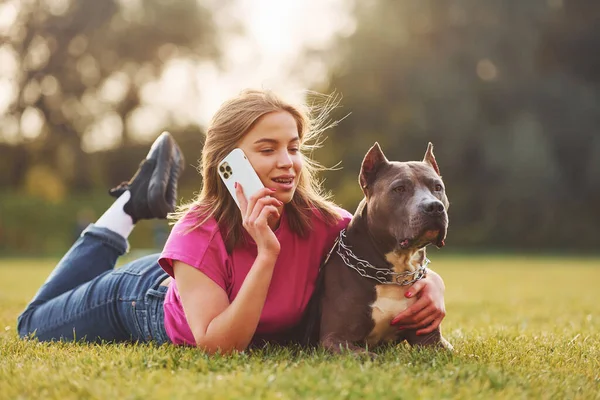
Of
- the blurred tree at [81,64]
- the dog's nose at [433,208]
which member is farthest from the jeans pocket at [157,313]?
the blurred tree at [81,64]

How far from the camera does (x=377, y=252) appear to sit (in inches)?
156

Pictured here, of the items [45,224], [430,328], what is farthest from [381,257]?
[45,224]

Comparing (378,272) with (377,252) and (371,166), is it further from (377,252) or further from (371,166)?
(371,166)

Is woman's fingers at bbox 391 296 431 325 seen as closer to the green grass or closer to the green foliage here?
the green grass

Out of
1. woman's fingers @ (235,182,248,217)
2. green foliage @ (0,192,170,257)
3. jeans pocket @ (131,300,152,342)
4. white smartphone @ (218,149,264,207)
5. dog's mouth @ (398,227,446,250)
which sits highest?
white smartphone @ (218,149,264,207)

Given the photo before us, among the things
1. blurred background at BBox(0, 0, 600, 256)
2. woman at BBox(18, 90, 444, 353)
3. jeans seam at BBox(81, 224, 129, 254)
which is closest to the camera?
woman at BBox(18, 90, 444, 353)

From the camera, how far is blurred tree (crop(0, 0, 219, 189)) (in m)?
31.6

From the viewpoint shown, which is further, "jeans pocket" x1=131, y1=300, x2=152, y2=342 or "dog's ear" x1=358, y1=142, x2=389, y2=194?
"jeans pocket" x1=131, y1=300, x2=152, y2=342

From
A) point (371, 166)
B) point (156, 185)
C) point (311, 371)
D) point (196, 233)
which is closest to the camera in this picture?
point (311, 371)

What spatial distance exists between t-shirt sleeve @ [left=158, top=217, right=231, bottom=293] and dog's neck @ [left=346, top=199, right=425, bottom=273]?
31.0 inches

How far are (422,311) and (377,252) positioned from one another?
44 cm

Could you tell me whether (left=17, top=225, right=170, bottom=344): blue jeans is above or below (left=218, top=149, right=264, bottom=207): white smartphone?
below

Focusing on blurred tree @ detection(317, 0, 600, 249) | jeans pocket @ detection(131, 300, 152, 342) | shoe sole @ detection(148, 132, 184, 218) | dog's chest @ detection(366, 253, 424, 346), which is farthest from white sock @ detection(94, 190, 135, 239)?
blurred tree @ detection(317, 0, 600, 249)

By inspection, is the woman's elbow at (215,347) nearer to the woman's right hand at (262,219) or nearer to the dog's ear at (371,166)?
the woman's right hand at (262,219)
